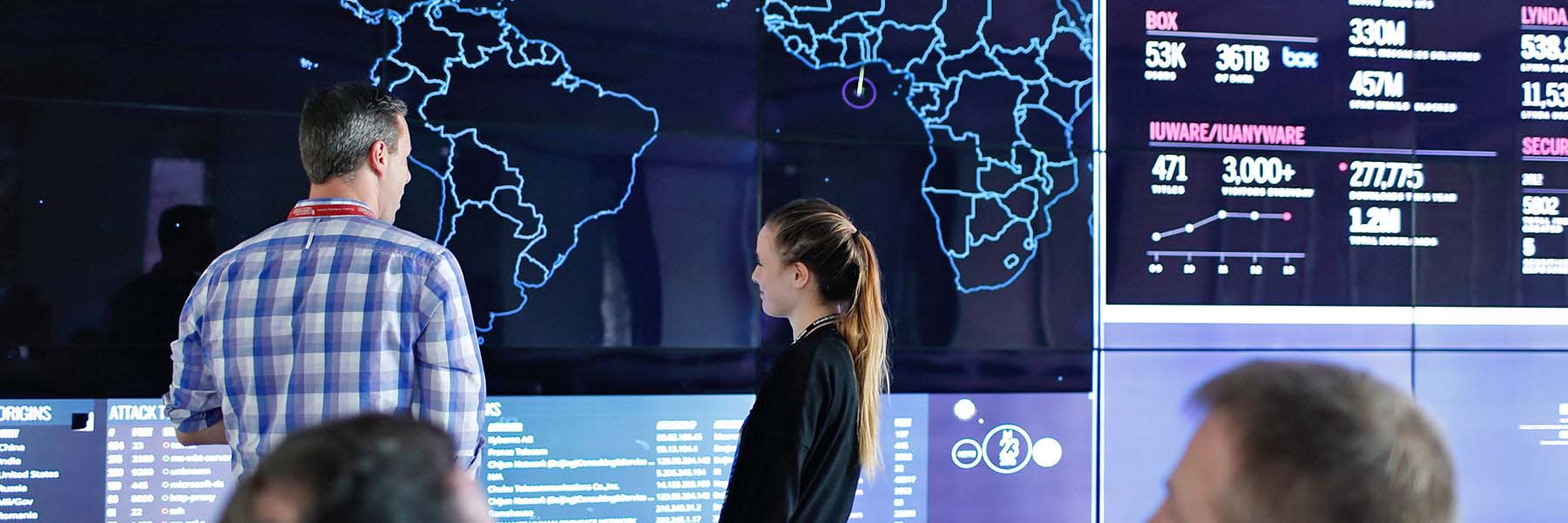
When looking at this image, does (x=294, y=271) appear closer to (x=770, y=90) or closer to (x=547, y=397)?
(x=547, y=397)

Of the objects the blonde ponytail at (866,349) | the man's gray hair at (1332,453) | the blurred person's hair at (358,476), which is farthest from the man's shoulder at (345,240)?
the man's gray hair at (1332,453)

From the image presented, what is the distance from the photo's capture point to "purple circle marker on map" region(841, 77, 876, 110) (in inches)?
132

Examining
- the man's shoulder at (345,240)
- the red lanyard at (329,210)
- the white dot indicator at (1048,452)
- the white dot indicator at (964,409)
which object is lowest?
the white dot indicator at (1048,452)

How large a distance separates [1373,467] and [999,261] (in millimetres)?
2613

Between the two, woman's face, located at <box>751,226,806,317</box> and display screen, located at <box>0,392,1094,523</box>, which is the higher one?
woman's face, located at <box>751,226,806,317</box>

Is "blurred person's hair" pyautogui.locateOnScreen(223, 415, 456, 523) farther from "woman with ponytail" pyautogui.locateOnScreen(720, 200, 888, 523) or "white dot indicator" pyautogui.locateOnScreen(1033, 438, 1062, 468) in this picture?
"white dot indicator" pyautogui.locateOnScreen(1033, 438, 1062, 468)

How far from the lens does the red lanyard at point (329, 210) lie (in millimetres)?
1885

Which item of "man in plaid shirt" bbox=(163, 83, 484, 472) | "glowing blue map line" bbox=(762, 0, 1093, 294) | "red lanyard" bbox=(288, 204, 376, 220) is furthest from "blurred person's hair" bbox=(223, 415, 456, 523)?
"glowing blue map line" bbox=(762, 0, 1093, 294)

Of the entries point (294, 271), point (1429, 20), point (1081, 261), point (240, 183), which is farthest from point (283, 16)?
point (1429, 20)

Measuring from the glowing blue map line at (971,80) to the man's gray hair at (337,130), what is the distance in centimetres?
160

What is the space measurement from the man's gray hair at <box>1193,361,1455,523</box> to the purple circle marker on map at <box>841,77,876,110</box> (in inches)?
99.3

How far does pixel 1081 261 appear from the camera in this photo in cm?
349

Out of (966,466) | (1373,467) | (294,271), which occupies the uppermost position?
(294,271)

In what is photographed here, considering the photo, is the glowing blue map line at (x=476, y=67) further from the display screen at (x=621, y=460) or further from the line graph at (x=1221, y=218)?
the line graph at (x=1221, y=218)
